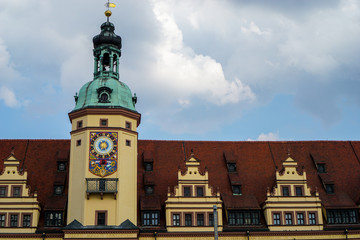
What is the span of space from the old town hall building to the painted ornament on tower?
0.25ft

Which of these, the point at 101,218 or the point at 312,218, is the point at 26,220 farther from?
the point at 312,218

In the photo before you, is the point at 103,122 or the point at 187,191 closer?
the point at 187,191

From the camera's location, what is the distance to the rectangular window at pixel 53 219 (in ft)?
132

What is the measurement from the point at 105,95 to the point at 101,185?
759cm

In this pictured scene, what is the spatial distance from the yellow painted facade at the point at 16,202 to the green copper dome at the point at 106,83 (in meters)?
6.90

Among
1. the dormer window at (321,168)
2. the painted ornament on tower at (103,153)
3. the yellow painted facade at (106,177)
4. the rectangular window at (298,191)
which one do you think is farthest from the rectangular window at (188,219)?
the dormer window at (321,168)

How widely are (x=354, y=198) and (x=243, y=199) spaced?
31.4 ft

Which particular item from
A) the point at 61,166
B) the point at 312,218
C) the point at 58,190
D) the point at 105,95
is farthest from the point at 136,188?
the point at 312,218

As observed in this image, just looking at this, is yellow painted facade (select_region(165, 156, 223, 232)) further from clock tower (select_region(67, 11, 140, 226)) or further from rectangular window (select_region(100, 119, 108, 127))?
rectangular window (select_region(100, 119, 108, 127))

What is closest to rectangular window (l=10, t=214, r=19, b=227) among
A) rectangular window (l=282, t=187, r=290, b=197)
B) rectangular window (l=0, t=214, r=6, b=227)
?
rectangular window (l=0, t=214, r=6, b=227)

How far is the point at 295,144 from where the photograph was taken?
49.0 m

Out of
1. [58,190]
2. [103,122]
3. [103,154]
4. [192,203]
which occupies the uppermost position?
[103,122]

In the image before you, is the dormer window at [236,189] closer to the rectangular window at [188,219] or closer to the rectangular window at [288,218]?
the rectangular window at [288,218]

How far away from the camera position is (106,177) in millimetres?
40312
